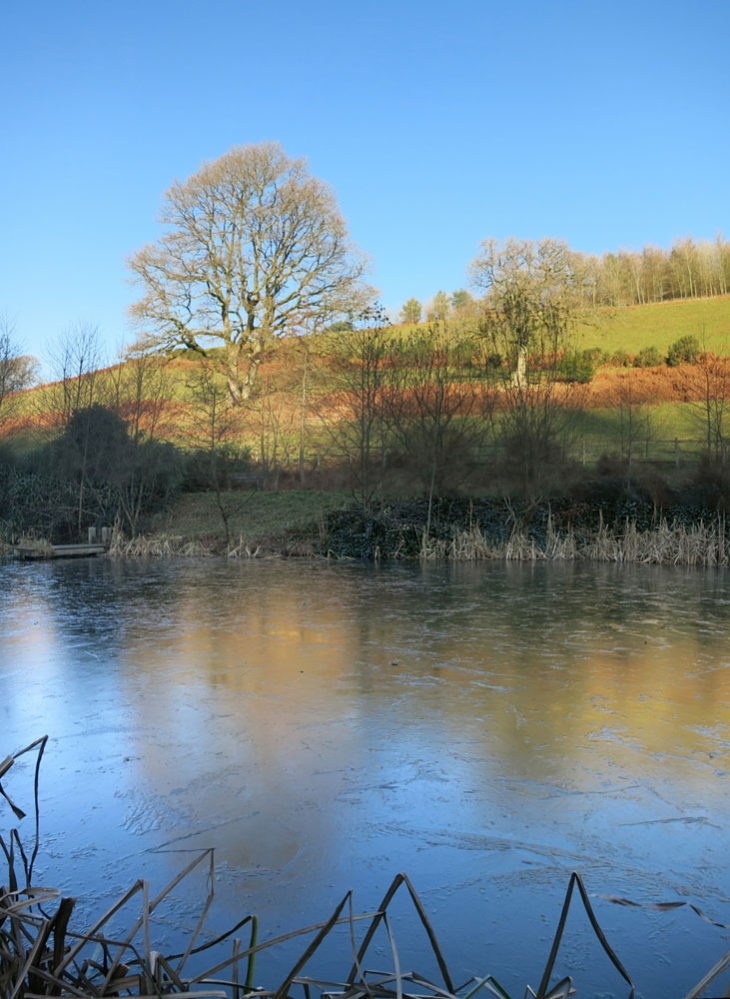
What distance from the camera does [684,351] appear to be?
100ft

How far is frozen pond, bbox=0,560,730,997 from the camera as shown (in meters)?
2.85

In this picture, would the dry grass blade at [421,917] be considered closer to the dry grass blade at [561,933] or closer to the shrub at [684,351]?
the dry grass blade at [561,933]

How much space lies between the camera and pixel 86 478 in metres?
→ 18.2

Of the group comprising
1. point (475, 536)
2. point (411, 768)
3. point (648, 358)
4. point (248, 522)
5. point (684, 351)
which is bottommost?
point (411, 768)

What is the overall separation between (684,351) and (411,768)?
96.2 feet

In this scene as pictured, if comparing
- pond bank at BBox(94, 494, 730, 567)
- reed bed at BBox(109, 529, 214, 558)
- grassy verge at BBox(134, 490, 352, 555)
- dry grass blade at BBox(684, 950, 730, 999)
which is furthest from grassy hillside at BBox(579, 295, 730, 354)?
dry grass blade at BBox(684, 950, 730, 999)

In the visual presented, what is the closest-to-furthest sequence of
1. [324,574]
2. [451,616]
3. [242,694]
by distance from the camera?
[242,694]
[451,616]
[324,574]

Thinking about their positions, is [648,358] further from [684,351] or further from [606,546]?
[606,546]

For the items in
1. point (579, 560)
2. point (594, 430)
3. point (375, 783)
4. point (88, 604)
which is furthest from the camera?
point (594, 430)

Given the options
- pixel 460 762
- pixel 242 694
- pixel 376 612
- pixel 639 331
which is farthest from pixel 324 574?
pixel 639 331

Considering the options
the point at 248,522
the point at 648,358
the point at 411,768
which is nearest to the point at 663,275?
the point at 648,358

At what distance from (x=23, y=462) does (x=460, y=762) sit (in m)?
17.0

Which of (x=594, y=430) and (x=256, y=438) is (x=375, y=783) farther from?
(x=256, y=438)

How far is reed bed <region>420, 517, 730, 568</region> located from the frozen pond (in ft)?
18.3
